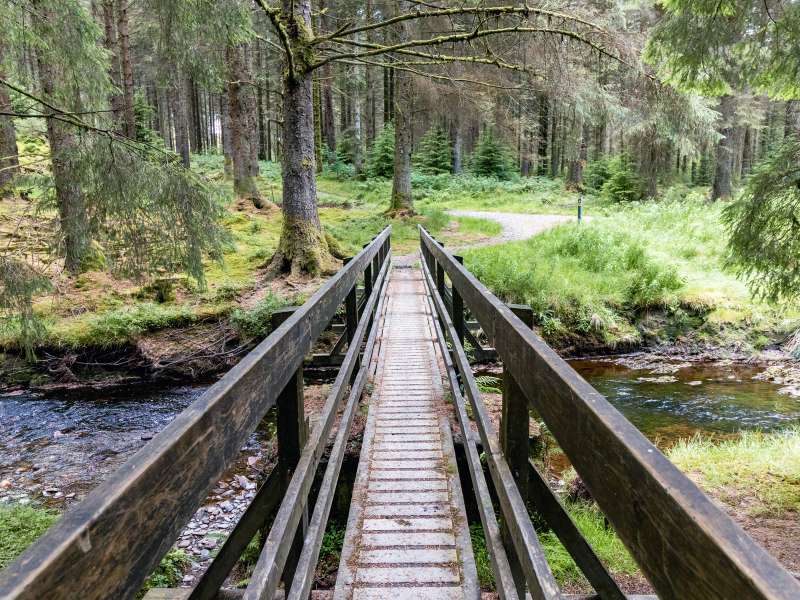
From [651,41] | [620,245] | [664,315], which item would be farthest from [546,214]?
[651,41]

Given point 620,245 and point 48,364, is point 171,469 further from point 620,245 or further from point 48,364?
point 620,245

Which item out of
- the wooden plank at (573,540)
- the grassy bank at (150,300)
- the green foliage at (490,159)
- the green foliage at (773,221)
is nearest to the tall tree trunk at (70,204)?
the grassy bank at (150,300)

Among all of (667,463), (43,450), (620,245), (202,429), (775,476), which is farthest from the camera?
(620,245)

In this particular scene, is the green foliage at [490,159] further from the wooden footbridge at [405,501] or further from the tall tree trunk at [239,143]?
the wooden footbridge at [405,501]

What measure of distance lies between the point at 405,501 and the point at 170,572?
2.41 metres

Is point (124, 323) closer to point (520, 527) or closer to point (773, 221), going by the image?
point (520, 527)

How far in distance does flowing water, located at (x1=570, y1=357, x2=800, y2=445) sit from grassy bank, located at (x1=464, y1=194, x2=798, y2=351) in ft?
2.93

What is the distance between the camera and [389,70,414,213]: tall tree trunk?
19.1 metres

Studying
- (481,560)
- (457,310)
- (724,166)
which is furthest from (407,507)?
(724,166)

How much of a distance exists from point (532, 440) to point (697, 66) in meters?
4.75

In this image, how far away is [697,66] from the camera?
6.20 m

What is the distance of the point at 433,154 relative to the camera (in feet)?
116

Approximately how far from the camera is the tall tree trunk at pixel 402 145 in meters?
19.1

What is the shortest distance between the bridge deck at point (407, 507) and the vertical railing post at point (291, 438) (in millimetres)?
295
